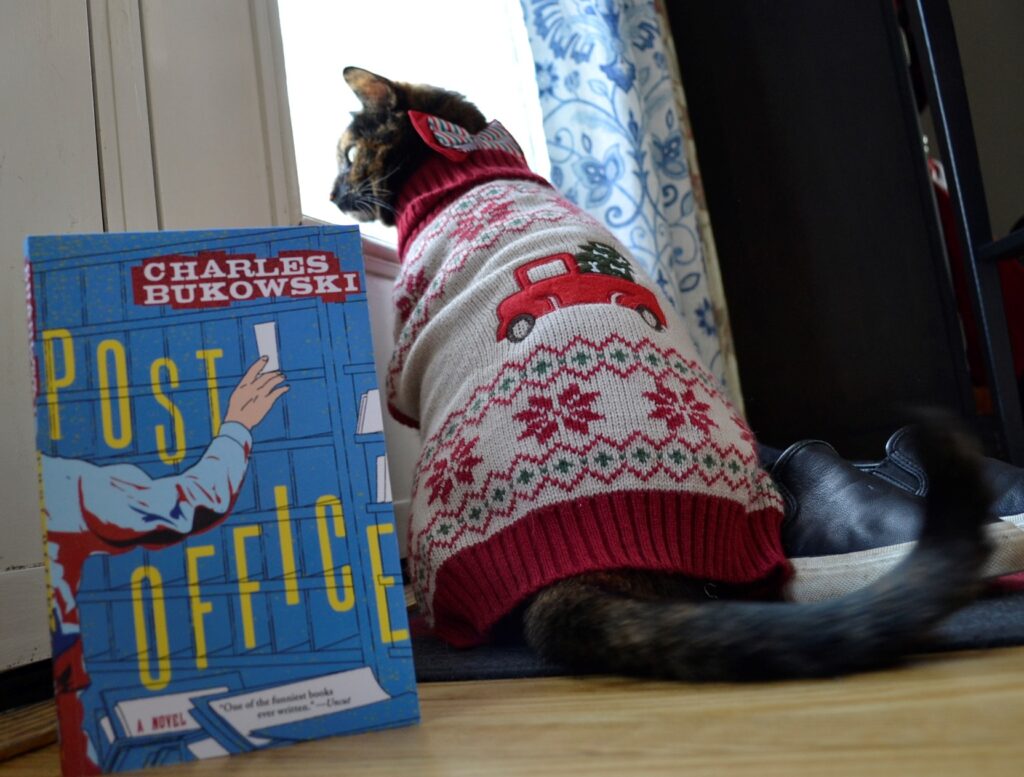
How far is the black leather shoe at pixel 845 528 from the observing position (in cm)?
91

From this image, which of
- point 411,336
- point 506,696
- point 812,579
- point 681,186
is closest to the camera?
point 506,696

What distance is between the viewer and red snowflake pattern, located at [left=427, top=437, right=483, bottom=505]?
88cm

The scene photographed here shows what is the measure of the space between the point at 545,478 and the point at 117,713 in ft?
1.33

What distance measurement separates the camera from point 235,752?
23.8 inches

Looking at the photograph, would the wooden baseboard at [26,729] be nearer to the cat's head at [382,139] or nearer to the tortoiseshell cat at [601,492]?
the tortoiseshell cat at [601,492]

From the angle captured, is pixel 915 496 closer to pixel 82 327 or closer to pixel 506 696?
pixel 506 696

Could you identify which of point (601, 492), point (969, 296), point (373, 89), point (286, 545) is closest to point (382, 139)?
point (373, 89)

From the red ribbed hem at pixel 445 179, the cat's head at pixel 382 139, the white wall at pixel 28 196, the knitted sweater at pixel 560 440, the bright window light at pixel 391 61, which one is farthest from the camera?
the bright window light at pixel 391 61

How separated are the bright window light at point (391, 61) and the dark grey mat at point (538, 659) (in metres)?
0.97

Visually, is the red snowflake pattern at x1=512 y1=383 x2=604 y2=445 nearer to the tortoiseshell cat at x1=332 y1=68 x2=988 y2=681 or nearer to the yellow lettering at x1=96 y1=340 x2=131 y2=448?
the tortoiseshell cat at x1=332 y1=68 x2=988 y2=681

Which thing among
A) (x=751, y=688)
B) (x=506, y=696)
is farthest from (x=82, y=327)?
(x=751, y=688)

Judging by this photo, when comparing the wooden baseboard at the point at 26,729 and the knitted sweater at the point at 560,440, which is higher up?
the knitted sweater at the point at 560,440

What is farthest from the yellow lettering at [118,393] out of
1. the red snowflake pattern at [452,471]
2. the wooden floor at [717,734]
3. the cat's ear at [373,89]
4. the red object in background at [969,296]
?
the red object in background at [969,296]

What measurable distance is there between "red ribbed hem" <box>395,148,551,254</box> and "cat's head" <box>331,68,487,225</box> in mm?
103
